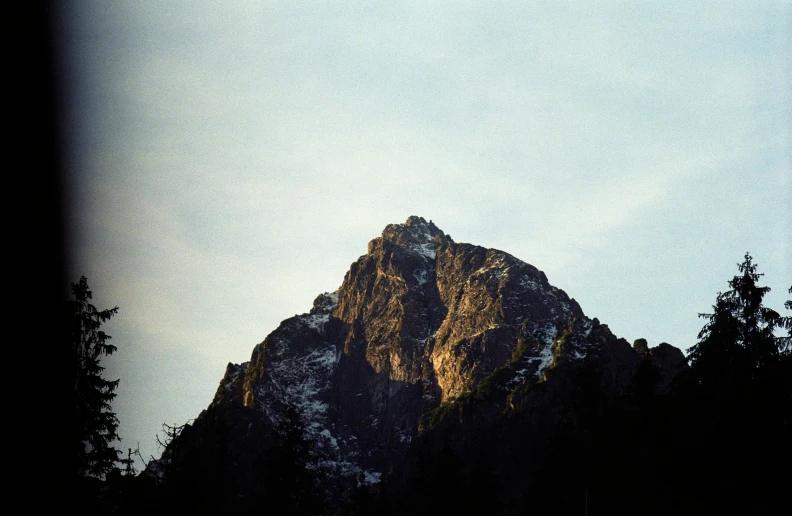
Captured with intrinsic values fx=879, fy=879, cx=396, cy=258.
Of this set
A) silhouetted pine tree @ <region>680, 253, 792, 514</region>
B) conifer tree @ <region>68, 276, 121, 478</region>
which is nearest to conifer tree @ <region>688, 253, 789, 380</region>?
silhouetted pine tree @ <region>680, 253, 792, 514</region>

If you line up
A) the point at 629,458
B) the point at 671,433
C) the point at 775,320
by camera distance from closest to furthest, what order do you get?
the point at 775,320, the point at 671,433, the point at 629,458

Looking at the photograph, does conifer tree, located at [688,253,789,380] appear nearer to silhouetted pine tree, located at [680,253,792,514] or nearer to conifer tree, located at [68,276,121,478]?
silhouetted pine tree, located at [680,253,792,514]

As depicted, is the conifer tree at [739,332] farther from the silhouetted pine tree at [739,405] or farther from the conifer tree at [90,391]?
the conifer tree at [90,391]

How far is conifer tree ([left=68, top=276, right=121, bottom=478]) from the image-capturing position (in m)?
43.3

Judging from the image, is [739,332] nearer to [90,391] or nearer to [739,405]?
[739,405]

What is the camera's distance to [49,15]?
87.8 metres

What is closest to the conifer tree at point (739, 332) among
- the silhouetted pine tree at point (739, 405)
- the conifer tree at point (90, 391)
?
the silhouetted pine tree at point (739, 405)

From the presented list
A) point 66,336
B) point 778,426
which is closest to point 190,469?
point 66,336

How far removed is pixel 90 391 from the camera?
143 ft

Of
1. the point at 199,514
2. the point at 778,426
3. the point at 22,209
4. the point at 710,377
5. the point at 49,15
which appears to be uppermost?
the point at 49,15

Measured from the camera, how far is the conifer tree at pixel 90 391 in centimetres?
4331

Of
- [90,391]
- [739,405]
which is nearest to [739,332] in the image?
[739,405]

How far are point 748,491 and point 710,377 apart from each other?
7365 mm

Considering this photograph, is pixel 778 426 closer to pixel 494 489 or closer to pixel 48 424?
pixel 494 489
